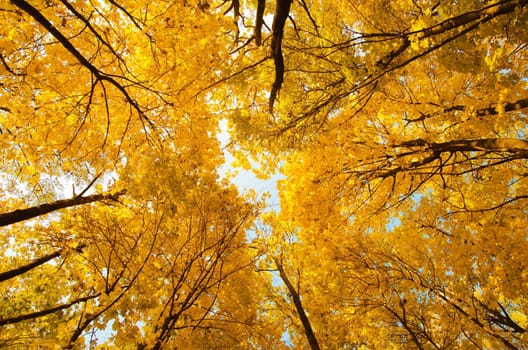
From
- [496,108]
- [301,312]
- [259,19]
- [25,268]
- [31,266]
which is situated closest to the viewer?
[496,108]

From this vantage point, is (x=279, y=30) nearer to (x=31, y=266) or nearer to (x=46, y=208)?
(x=46, y=208)

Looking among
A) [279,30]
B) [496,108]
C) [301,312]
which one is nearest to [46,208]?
[279,30]

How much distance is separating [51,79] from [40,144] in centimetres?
114

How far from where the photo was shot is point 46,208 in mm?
4941

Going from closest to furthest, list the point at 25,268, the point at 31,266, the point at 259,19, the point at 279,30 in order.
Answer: the point at 279,30
the point at 259,19
the point at 25,268
the point at 31,266

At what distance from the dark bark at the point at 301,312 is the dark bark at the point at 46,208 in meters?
4.37

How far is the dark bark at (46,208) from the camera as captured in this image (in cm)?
428

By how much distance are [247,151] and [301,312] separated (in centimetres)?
367

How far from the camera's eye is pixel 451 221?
573 cm

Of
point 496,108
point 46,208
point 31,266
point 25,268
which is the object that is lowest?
point 496,108

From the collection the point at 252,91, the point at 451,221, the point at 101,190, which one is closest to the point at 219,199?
the point at 252,91

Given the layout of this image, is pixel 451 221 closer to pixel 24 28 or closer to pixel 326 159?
pixel 326 159

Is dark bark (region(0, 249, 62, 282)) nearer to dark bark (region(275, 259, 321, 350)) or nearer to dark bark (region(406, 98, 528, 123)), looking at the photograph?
dark bark (region(275, 259, 321, 350))

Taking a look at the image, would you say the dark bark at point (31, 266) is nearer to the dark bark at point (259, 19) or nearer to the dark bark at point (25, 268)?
the dark bark at point (25, 268)
